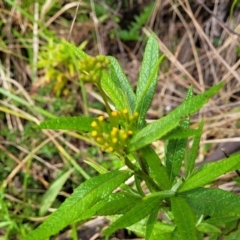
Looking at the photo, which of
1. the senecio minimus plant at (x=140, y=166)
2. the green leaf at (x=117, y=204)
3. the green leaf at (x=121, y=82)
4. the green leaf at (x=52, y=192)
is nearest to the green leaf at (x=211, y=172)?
the senecio minimus plant at (x=140, y=166)

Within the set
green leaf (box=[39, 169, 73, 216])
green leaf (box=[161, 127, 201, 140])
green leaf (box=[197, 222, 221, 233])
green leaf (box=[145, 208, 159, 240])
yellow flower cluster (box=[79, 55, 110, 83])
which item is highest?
yellow flower cluster (box=[79, 55, 110, 83])

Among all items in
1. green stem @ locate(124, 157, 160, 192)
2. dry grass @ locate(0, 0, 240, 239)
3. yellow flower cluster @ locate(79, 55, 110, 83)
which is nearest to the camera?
yellow flower cluster @ locate(79, 55, 110, 83)

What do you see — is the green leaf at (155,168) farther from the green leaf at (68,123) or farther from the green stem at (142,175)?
the green leaf at (68,123)

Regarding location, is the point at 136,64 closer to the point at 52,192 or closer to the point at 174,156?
the point at 52,192

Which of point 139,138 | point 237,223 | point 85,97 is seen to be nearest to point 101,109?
point 85,97

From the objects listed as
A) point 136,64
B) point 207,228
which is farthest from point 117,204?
point 136,64

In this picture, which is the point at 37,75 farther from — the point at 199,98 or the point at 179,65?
the point at 199,98

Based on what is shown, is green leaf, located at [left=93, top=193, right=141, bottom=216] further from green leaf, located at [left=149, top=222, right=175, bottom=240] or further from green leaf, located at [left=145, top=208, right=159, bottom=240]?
green leaf, located at [left=149, top=222, right=175, bottom=240]

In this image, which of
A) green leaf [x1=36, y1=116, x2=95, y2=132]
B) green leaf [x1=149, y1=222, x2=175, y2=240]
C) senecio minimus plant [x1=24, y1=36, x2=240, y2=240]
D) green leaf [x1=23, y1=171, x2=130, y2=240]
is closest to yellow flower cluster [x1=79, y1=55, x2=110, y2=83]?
senecio minimus plant [x1=24, y1=36, x2=240, y2=240]
